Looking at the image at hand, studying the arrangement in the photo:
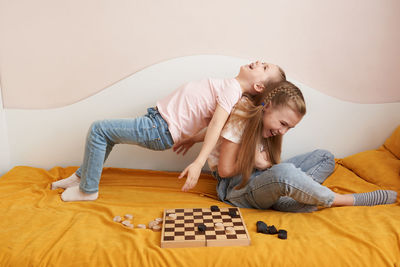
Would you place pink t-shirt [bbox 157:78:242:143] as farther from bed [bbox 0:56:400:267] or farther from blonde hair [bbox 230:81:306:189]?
bed [bbox 0:56:400:267]

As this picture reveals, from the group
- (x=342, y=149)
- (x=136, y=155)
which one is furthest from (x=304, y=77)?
(x=136, y=155)

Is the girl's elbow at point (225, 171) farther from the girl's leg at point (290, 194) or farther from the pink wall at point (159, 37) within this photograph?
the pink wall at point (159, 37)

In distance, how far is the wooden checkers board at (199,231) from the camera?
3.55 ft

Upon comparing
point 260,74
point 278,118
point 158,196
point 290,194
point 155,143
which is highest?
point 260,74

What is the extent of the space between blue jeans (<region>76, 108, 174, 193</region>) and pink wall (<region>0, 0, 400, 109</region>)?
45 centimetres

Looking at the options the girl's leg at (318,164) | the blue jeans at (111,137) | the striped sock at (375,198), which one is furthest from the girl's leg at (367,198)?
the blue jeans at (111,137)

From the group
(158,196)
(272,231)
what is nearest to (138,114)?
(158,196)

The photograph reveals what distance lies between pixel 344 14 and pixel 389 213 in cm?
103

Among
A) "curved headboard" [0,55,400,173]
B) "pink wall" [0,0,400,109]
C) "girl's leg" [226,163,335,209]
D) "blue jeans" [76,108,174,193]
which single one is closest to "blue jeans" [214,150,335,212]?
"girl's leg" [226,163,335,209]

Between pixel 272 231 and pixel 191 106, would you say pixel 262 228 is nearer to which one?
pixel 272 231

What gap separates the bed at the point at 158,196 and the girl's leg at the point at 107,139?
0.25 feet

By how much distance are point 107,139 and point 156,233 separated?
465 mm

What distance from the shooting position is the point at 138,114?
5.90 feet

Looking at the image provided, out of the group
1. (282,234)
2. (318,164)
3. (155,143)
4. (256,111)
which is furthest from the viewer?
(318,164)
